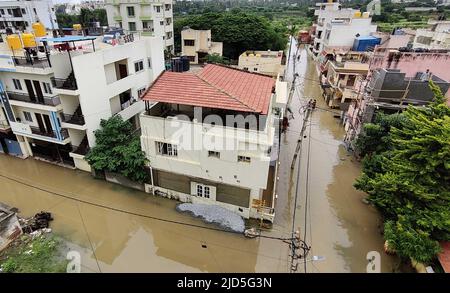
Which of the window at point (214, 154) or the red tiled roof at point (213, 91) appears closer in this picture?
the red tiled roof at point (213, 91)

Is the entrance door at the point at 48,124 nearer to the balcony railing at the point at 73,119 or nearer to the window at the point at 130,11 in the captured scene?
the balcony railing at the point at 73,119

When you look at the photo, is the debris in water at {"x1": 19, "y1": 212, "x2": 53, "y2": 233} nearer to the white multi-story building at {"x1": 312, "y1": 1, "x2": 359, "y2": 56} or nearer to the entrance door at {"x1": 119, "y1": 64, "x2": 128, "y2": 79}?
the entrance door at {"x1": 119, "y1": 64, "x2": 128, "y2": 79}

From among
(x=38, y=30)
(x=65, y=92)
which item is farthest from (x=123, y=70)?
(x=38, y=30)

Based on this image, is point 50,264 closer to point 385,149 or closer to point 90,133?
point 90,133

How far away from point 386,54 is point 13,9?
66661mm

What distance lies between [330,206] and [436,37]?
116 ft

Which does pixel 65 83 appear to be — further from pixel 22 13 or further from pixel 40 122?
pixel 22 13

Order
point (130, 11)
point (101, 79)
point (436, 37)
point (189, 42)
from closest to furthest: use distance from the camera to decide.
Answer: point (101, 79), point (436, 37), point (130, 11), point (189, 42)

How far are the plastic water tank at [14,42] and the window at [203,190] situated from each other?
16.3m

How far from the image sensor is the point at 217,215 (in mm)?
15328

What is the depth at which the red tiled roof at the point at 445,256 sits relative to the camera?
10.9m

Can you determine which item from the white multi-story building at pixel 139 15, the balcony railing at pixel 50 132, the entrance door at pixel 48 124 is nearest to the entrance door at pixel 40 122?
the balcony railing at pixel 50 132

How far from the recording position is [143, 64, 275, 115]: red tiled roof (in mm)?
13453

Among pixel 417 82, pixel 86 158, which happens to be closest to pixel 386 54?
pixel 417 82
